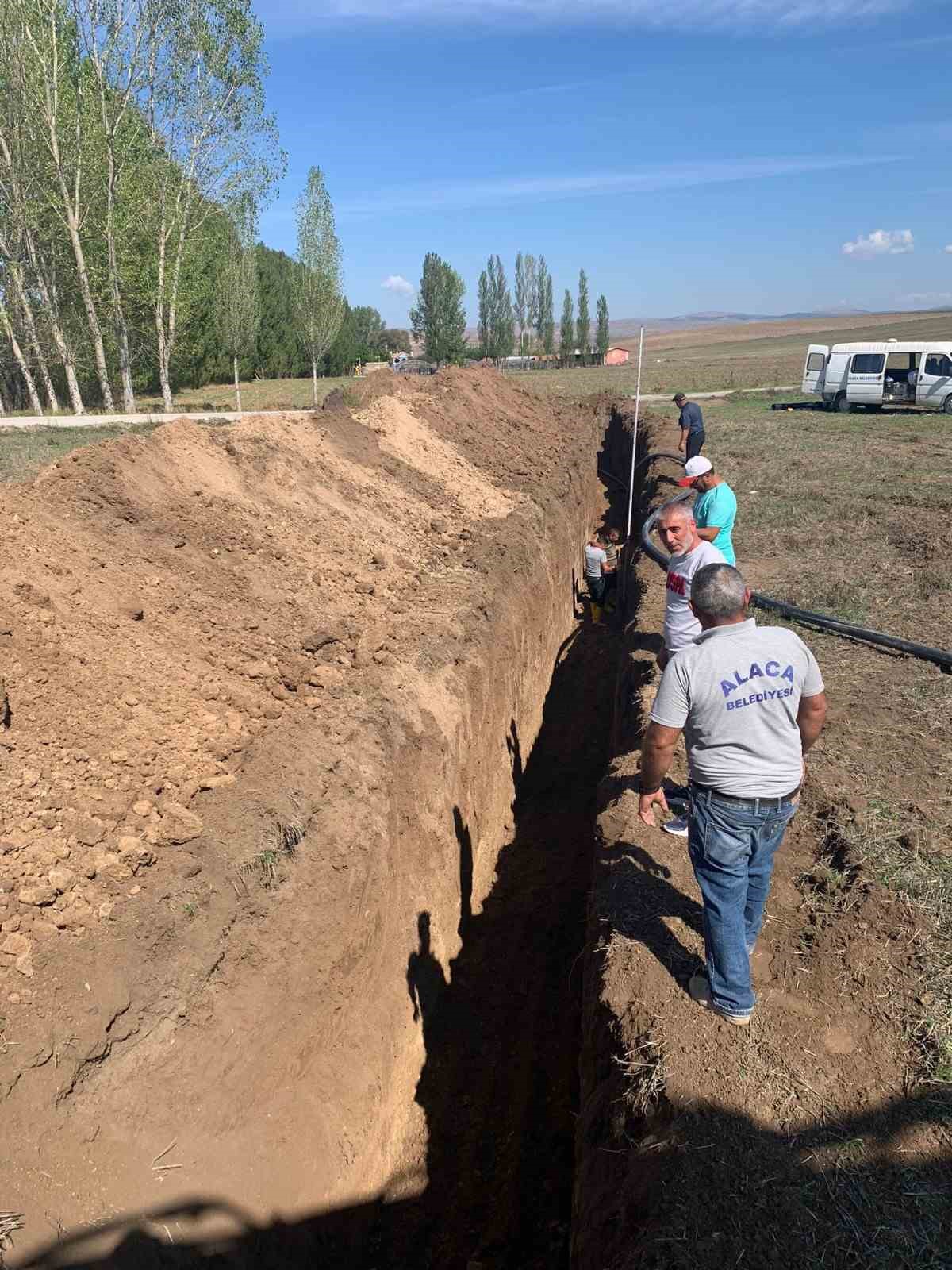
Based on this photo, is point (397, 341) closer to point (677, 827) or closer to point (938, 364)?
point (938, 364)

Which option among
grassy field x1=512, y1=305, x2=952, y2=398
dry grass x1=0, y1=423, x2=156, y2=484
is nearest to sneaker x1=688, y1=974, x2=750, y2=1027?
dry grass x1=0, y1=423, x2=156, y2=484

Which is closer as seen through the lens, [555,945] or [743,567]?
[555,945]

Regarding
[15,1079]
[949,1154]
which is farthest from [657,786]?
[15,1079]

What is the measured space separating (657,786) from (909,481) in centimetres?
1430

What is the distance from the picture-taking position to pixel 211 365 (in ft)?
173

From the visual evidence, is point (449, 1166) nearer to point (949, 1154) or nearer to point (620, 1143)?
point (620, 1143)

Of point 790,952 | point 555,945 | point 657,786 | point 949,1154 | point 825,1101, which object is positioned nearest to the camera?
point 949,1154

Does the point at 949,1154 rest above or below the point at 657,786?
below

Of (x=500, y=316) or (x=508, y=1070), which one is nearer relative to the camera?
(x=508, y=1070)

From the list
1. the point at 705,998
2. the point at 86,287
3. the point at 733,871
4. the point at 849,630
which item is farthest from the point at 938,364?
the point at 733,871

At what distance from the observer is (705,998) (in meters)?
3.84

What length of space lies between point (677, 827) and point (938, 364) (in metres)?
26.4

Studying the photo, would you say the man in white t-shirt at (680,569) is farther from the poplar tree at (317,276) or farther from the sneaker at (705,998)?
the poplar tree at (317,276)

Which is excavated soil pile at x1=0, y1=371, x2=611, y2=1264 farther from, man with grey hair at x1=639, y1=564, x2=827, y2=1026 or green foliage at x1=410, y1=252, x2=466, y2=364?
green foliage at x1=410, y1=252, x2=466, y2=364
